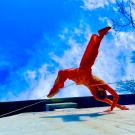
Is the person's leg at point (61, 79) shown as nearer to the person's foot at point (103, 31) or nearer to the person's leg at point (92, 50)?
the person's leg at point (92, 50)

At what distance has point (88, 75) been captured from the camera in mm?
6820

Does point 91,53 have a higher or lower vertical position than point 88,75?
higher

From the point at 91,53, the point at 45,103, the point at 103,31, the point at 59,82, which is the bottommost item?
the point at 45,103

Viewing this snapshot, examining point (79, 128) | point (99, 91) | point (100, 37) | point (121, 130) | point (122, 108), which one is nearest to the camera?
point (121, 130)

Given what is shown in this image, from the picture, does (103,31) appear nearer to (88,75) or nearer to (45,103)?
(88,75)

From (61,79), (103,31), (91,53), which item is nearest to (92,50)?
(91,53)

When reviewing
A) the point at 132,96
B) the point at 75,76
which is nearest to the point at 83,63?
the point at 75,76

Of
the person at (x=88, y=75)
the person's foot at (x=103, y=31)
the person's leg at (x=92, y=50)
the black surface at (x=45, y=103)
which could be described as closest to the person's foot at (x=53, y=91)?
the person at (x=88, y=75)

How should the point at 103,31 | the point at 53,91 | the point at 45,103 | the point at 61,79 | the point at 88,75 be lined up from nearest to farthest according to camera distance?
the point at 103,31 < the point at 88,75 < the point at 61,79 < the point at 53,91 < the point at 45,103

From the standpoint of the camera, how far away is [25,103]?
34.0 ft

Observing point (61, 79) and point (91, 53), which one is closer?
point (91, 53)

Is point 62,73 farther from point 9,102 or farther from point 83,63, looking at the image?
point 9,102

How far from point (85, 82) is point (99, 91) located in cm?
47

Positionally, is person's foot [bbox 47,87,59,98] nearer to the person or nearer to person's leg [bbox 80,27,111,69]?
the person
